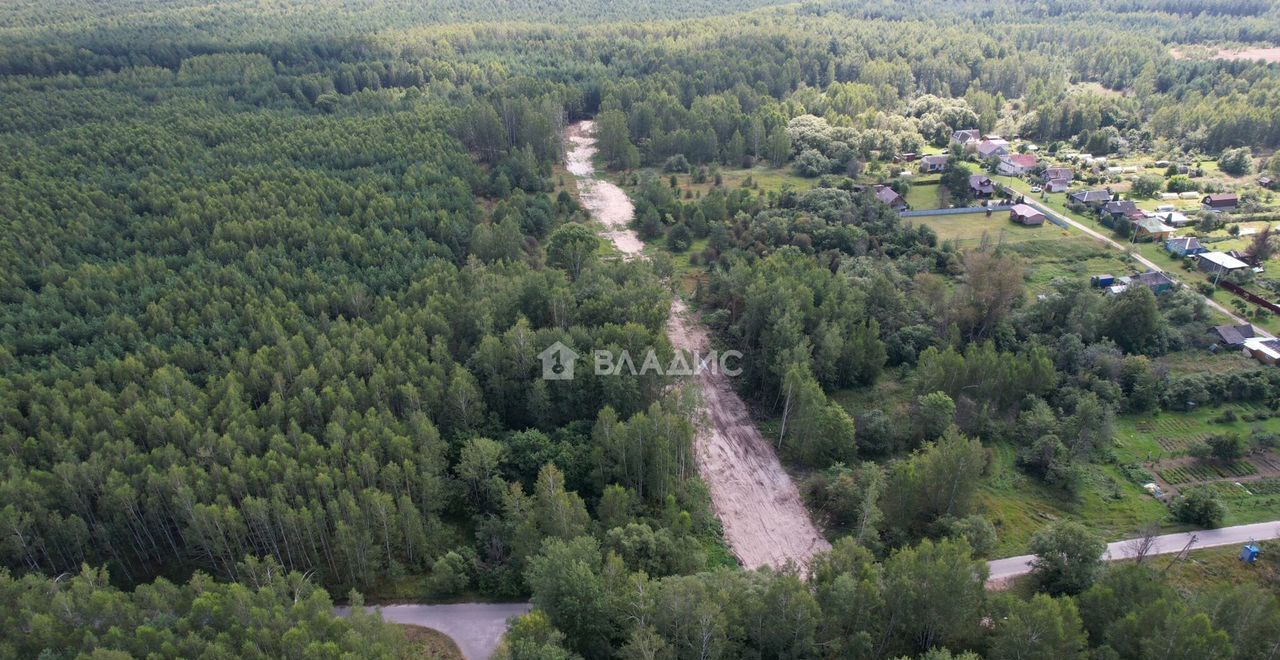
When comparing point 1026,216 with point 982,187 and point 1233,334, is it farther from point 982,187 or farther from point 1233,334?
point 1233,334

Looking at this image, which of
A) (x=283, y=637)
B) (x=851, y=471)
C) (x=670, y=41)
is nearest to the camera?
(x=283, y=637)

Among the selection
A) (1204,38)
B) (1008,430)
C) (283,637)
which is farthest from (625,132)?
(1204,38)

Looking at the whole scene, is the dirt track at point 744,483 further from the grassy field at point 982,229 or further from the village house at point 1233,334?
the village house at point 1233,334

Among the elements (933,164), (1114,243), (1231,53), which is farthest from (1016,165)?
(1231,53)

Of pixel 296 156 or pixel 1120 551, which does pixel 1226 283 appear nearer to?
pixel 1120 551

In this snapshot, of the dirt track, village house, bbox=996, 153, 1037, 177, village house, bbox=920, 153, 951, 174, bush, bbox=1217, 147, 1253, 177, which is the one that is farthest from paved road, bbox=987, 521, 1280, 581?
bush, bbox=1217, 147, 1253, 177

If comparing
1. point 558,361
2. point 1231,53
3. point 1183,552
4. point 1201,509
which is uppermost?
point 1231,53
